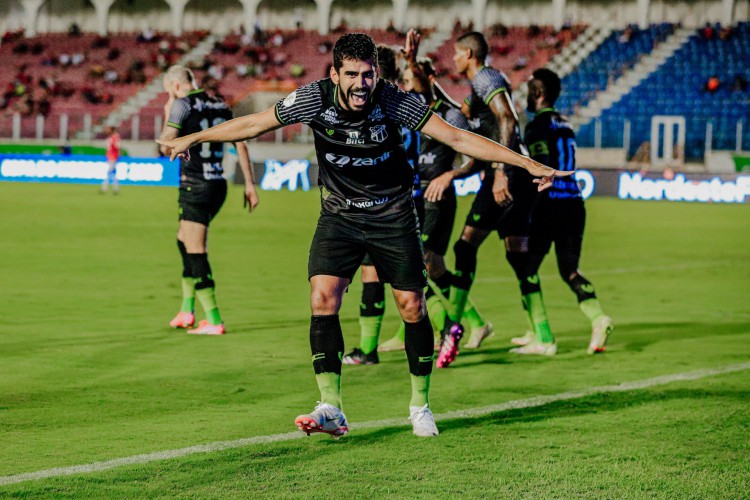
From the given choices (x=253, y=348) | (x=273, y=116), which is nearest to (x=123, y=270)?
(x=253, y=348)

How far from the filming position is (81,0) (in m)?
64.4

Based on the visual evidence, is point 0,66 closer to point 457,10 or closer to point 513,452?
point 457,10

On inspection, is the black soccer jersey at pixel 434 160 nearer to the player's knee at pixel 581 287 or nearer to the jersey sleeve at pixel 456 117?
the jersey sleeve at pixel 456 117

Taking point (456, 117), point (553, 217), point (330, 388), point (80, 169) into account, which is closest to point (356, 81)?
point (330, 388)

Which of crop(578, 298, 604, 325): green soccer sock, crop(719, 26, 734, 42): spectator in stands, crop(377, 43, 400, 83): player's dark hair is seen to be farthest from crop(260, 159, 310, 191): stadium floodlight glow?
crop(377, 43, 400, 83): player's dark hair

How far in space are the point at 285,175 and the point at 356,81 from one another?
31.2m

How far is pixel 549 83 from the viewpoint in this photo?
938 cm

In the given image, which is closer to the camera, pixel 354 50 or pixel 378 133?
pixel 354 50

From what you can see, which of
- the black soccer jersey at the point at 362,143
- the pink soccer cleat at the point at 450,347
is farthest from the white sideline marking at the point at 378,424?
the black soccer jersey at the point at 362,143

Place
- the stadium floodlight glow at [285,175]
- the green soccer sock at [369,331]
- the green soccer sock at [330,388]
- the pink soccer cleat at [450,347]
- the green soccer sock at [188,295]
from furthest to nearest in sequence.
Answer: the stadium floodlight glow at [285,175] → the green soccer sock at [188,295] → the green soccer sock at [369,331] → the pink soccer cleat at [450,347] → the green soccer sock at [330,388]

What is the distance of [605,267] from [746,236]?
6866 millimetres

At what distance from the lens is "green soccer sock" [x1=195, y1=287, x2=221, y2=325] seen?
10172mm

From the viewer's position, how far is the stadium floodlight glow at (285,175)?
120 feet

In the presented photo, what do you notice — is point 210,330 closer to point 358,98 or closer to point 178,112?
point 178,112
